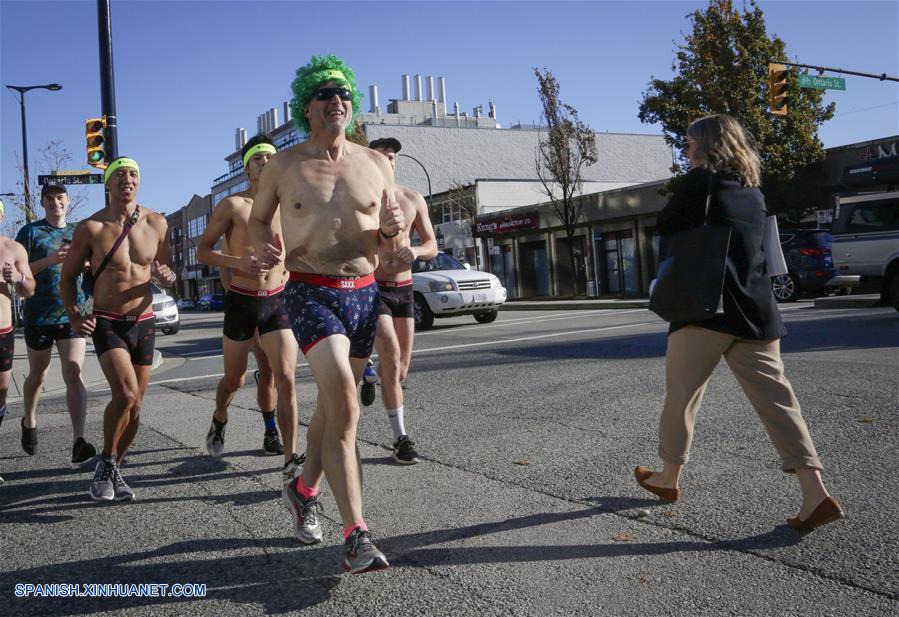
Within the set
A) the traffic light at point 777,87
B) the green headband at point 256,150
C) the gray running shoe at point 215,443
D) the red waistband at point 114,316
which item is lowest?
the gray running shoe at point 215,443

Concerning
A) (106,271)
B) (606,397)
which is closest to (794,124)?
(606,397)

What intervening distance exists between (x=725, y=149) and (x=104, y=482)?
12.5ft

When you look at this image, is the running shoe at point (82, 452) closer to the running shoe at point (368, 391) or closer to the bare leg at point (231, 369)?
the bare leg at point (231, 369)

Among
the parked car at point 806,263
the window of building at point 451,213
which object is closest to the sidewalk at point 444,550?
the parked car at point 806,263

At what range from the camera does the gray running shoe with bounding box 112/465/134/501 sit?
4750 mm

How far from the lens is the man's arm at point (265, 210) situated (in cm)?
372

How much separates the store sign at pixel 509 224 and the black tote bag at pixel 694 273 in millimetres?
38501

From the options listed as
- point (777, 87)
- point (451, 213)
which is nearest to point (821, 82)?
point (777, 87)

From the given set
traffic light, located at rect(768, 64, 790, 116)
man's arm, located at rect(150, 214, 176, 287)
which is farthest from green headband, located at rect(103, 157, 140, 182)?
traffic light, located at rect(768, 64, 790, 116)

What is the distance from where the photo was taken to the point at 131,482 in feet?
17.1

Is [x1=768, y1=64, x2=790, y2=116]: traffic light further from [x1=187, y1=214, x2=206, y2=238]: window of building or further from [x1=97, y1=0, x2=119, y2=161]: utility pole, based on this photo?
[x1=187, y1=214, x2=206, y2=238]: window of building

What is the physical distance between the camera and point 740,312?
11.9 feet

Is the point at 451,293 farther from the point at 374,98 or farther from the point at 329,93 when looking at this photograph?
the point at 374,98

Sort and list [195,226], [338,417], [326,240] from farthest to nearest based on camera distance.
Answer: [195,226] → [326,240] → [338,417]
